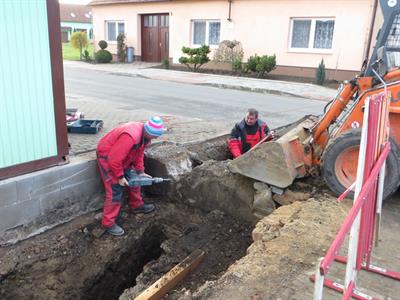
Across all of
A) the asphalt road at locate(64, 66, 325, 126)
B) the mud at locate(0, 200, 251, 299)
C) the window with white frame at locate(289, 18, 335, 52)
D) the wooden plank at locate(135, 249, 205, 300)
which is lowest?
the mud at locate(0, 200, 251, 299)

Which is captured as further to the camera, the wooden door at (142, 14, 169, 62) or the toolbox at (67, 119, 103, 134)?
the wooden door at (142, 14, 169, 62)

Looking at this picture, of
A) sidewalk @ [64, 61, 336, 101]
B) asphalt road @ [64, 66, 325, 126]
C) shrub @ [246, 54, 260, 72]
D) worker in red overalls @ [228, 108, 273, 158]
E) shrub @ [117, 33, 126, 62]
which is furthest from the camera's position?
shrub @ [117, 33, 126, 62]

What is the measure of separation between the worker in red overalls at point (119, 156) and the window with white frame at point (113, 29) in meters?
22.9

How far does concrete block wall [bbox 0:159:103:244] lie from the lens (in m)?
4.57

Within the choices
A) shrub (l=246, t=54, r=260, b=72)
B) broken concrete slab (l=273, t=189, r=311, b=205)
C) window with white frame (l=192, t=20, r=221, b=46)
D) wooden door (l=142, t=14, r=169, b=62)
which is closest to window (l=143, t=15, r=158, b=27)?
wooden door (l=142, t=14, r=169, b=62)

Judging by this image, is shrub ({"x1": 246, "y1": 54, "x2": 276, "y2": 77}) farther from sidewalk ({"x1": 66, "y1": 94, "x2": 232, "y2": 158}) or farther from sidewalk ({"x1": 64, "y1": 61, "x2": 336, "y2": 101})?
sidewalk ({"x1": 66, "y1": 94, "x2": 232, "y2": 158})

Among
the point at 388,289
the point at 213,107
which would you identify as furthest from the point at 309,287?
the point at 213,107

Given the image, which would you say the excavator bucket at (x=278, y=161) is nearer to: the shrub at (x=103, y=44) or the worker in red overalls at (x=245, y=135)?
the worker in red overalls at (x=245, y=135)

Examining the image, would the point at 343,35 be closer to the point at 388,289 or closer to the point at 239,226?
the point at 239,226

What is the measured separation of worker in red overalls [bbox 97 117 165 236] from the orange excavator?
1.21m

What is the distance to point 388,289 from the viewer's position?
125 inches

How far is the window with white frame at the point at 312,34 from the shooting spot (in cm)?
1761

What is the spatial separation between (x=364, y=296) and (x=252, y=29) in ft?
59.5

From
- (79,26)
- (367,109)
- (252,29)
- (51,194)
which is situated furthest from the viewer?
(79,26)
